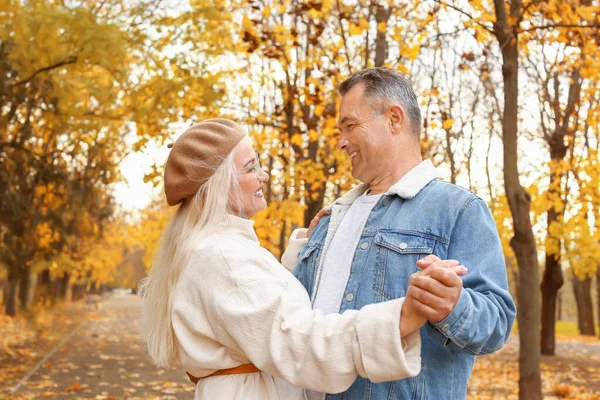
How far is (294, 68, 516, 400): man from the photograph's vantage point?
8.14ft

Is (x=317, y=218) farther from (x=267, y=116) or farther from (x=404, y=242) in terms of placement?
(x=267, y=116)

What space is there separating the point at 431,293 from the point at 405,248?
52cm

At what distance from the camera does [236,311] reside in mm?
2586

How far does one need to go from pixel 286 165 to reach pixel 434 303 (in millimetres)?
12283

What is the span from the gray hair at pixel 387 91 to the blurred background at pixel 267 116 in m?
4.19

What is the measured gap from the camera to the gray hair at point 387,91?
311 cm

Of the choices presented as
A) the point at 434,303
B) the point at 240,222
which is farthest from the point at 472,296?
the point at 240,222

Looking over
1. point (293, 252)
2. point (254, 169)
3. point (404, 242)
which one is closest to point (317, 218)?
point (293, 252)

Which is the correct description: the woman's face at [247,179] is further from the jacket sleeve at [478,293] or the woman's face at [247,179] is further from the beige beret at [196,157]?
the jacket sleeve at [478,293]

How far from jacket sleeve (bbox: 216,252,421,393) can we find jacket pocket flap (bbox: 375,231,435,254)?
1.38 feet

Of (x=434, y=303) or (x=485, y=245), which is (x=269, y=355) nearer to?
(x=434, y=303)

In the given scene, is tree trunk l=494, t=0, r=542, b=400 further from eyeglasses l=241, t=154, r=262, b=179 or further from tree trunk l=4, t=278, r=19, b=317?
Answer: tree trunk l=4, t=278, r=19, b=317

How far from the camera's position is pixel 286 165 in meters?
14.5

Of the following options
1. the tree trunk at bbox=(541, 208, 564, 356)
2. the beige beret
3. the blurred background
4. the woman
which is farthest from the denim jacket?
the tree trunk at bbox=(541, 208, 564, 356)
